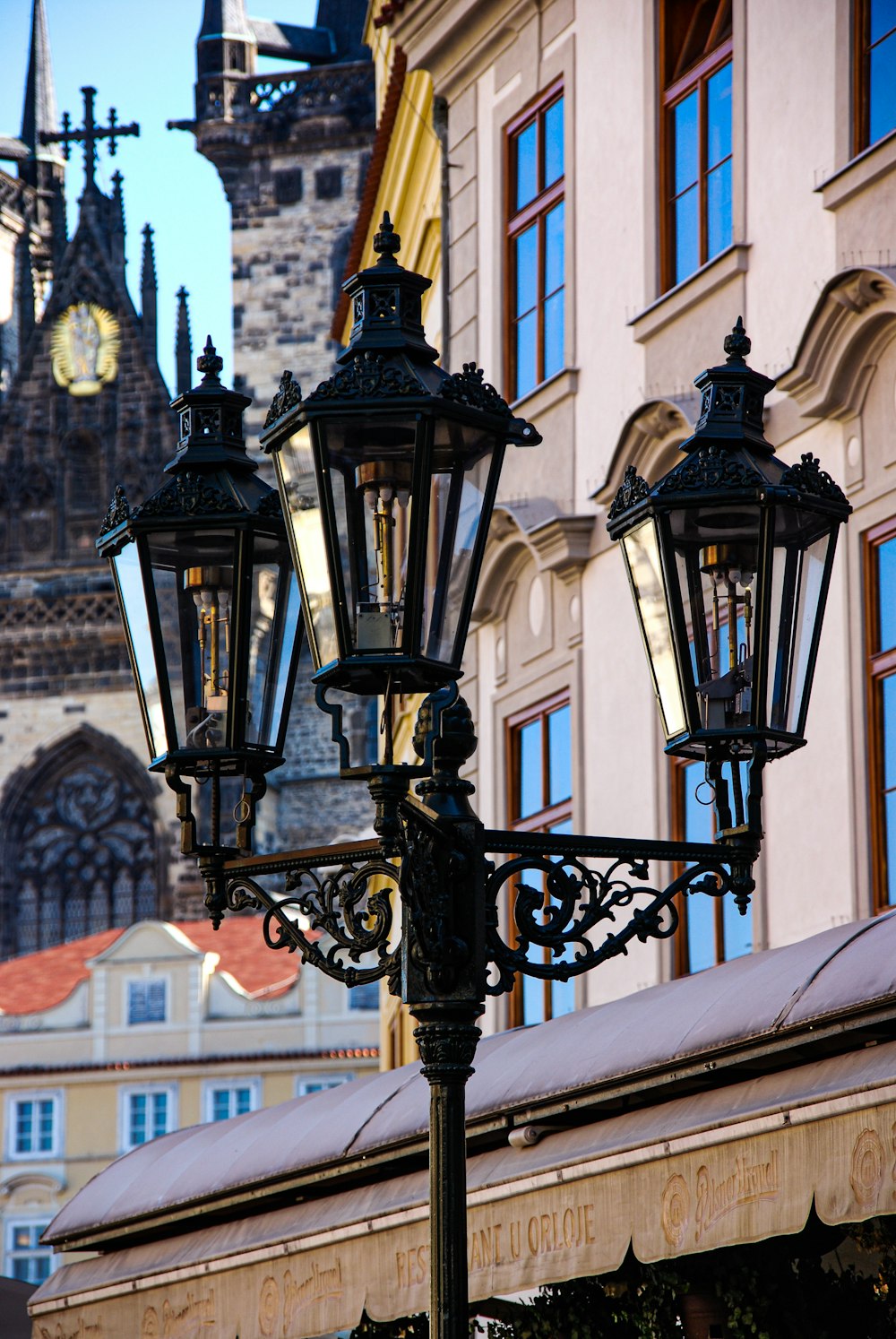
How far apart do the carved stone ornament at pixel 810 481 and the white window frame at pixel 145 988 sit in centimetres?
3058

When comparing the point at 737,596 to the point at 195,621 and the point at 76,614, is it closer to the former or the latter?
the point at 195,621

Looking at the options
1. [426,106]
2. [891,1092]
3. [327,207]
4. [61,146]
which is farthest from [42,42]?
[891,1092]

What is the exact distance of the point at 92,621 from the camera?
4250 cm

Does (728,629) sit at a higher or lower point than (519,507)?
lower

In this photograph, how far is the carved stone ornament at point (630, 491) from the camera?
5.05 metres

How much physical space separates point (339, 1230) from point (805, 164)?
4278mm

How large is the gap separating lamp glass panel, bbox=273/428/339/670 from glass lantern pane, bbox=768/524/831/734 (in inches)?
36.9

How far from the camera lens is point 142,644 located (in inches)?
203

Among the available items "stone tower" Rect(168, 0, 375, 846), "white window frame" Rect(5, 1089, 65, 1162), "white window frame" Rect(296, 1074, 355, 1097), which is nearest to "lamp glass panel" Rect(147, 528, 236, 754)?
"white window frame" Rect(296, 1074, 355, 1097)

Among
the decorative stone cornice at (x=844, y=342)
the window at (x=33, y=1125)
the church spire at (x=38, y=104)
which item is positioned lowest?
the window at (x=33, y=1125)

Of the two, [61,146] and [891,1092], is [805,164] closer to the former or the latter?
[891,1092]

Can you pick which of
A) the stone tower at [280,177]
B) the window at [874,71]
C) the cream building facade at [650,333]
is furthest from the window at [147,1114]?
the window at [874,71]

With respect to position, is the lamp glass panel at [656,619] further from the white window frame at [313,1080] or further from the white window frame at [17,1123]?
the white window frame at [17,1123]

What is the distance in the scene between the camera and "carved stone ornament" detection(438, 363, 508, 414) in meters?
4.47
